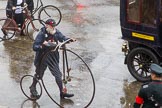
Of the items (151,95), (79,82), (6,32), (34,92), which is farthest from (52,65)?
(6,32)

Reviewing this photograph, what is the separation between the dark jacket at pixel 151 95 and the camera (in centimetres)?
705

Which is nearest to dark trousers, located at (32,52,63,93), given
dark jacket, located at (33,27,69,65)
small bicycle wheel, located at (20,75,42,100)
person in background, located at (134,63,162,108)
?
dark jacket, located at (33,27,69,65)

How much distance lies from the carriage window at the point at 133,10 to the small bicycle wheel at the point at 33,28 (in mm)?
4801

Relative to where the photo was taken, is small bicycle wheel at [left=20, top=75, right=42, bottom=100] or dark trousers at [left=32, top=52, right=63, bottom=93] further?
small bicycle wheel at [left=20, top=75, right=42, bottom=100]

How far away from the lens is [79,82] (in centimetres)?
1126

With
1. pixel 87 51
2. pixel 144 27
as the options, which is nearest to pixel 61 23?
pixel 87 51

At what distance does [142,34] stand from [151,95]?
393cm

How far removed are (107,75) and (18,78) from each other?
2333mm

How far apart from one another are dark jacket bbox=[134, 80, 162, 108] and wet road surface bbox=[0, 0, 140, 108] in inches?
110

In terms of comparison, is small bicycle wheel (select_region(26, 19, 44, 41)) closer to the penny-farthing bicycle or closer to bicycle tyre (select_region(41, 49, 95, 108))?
bicycle tyre (select_region(41, 49, 95, 108))

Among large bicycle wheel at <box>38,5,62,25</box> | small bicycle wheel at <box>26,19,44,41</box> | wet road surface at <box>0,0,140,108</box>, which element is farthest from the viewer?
large bicycle wheel at <box>38,5,62,25</box>

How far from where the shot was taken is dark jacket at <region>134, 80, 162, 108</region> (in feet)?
23.1

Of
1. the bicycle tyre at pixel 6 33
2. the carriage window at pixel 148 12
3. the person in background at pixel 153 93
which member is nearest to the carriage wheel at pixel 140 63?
the carriage window at pixel 148 12

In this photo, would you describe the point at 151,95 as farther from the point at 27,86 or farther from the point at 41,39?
the point at 27,86
